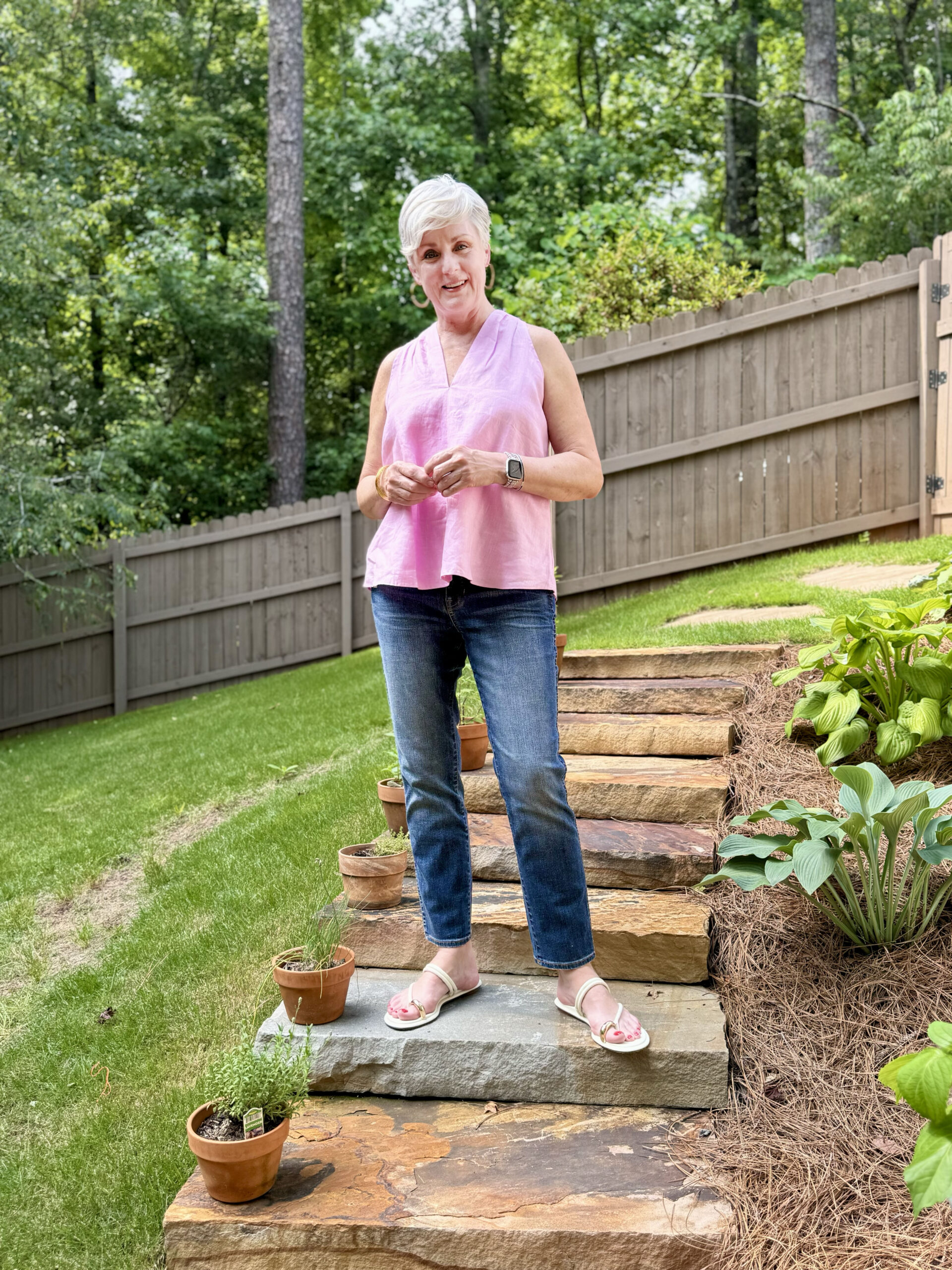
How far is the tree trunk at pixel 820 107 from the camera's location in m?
11.4

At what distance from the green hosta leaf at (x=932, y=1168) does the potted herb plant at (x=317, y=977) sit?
1.17 meters

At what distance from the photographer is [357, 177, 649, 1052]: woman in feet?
6.30

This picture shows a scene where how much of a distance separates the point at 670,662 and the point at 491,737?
6.29 ft

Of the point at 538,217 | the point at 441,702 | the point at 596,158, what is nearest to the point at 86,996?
the point at 441,702

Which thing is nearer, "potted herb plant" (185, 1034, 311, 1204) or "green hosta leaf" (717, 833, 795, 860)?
"potted herb plant" (185, 1034, 311, 1204)

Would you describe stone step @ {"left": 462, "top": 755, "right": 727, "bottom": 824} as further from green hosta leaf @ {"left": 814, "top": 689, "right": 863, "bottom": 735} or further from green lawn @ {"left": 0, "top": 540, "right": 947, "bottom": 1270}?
green lawn @ {"left": 0, "top": 540, "right": 947, "bottom": 1270}

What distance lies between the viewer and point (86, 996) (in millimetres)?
2752

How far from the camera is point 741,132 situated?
50.4ft

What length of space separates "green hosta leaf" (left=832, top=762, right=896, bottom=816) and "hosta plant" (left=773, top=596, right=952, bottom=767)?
1.63 ft

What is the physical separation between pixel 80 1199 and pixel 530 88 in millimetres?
18396

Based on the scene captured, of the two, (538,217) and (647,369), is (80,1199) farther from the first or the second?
(538,217)

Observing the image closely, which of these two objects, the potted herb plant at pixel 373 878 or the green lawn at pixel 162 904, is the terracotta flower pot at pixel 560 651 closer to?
the green lawn at pixel 162 904

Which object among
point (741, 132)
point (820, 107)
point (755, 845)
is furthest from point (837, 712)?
point (741, 132)

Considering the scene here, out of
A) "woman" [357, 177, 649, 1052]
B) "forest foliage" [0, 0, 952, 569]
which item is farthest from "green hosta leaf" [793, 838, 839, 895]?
"forest foliage" [0, 0, 952, 569]
